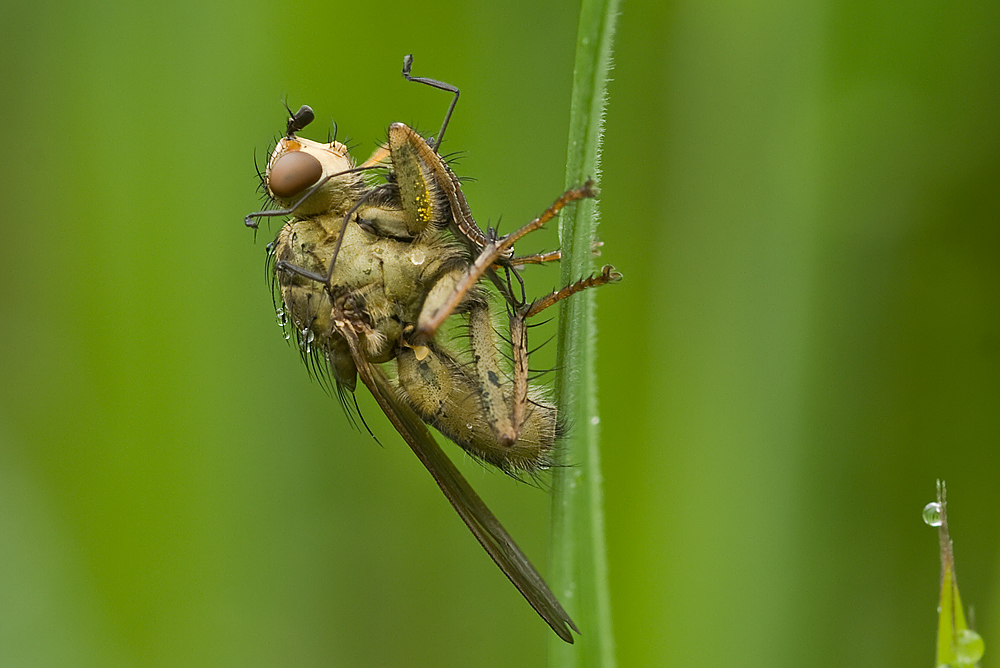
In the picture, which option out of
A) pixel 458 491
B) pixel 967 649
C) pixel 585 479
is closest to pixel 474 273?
pixel 458 491

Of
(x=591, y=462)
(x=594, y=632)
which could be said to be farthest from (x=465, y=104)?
(x=594, y=632)

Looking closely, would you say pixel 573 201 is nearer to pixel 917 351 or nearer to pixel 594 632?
pixel 594 632

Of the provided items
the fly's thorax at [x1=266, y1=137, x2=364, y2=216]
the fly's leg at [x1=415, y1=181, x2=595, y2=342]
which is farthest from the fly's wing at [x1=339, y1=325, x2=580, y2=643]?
the fly's thorax at [x1=266, y1=137, x2=364, y2=216]

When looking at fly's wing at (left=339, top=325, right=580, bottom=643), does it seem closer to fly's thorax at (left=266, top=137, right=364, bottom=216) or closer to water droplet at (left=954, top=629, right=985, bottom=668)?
fly's thorax at (left=266, top=137, right=364, bottom=216)

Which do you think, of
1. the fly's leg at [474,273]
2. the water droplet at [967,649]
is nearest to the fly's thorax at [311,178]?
the fly's leg at [474,273]

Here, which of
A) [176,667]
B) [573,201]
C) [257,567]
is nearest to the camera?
[573,201]

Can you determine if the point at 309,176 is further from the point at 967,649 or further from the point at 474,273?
the point at 967,649

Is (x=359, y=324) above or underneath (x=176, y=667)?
Result: above
